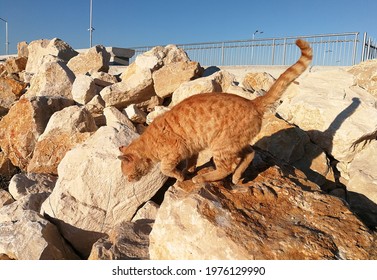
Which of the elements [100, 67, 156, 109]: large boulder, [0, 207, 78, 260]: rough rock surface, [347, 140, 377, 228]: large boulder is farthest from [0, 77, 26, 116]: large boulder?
[347, 140, 377, 228]: large boulder

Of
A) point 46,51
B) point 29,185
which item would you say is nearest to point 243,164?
point 29,185

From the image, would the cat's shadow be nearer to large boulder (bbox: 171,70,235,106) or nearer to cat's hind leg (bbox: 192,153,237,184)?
cat's hind leg (bbox: 192,153,237,184)

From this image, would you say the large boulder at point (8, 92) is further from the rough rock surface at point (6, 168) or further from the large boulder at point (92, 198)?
the large boulder at point (92, 198)

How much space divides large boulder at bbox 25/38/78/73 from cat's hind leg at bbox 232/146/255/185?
1167cm

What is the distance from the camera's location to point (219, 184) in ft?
12.2

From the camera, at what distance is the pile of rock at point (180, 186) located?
292 cm

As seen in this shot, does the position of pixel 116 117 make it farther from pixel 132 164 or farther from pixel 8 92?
pixel 8 92

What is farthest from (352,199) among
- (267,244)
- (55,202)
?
(55,202)

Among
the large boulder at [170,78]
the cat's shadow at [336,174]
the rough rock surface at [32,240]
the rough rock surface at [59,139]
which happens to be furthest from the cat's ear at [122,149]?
the large boulder at [170,78]

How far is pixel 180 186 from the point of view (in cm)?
372

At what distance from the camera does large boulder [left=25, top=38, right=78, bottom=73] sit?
13516 millimetres

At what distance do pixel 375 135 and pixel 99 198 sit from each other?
525 centimetres

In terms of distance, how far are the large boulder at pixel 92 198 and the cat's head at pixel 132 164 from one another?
20 centimetres
